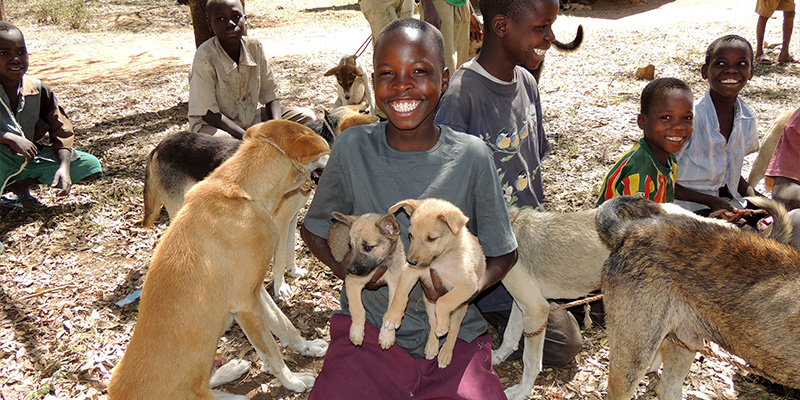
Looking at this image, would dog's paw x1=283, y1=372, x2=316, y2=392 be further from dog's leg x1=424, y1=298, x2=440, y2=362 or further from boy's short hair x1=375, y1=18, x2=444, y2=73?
boy's short hair x1=375, y1=18, x2=444, y2=73

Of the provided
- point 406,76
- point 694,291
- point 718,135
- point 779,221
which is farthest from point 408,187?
point 718,135

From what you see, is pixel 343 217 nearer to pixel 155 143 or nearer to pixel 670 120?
pixel 670 120

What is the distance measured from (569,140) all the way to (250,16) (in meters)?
18.6

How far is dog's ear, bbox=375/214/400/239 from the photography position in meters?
2.88

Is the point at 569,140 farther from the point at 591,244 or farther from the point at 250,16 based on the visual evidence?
the point at 250,16

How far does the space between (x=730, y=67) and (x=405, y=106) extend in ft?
12.7

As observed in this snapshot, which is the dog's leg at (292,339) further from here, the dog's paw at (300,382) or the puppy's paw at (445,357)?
the puppy's paw at (445,357)

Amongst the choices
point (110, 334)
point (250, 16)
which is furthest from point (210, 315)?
point (250, 16)

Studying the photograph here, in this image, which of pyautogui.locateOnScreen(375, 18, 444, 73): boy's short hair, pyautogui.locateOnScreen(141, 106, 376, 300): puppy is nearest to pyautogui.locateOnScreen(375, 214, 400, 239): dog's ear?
pyautogui.locateOnScreen(375, 18, 444, 73): boy's short hair

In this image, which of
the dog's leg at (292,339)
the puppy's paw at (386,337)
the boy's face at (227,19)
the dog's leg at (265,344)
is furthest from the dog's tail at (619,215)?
the boy's face at (227,19)

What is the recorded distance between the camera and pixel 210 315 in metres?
3.42

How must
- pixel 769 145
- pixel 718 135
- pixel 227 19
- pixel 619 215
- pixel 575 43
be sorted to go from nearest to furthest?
pixel 619 215
pixel 575 43
pixel 718 135
pixel 769 145
pixel 227 19

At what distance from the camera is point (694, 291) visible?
315 cm

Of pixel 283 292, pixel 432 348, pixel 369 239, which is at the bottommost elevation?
pixel 283 292
